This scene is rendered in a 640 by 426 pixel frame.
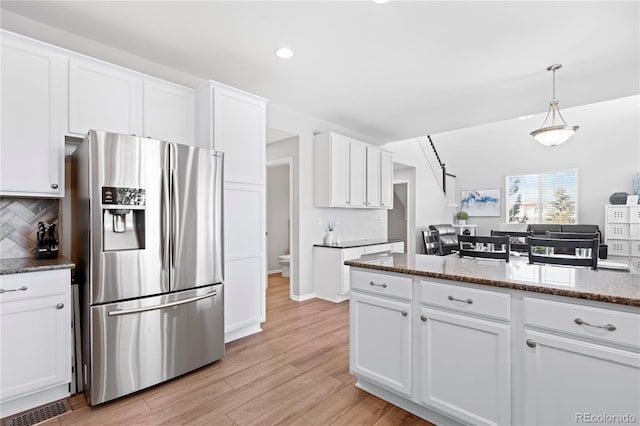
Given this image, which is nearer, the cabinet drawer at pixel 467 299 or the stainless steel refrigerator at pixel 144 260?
the cabinet drawer at pixel 467 299

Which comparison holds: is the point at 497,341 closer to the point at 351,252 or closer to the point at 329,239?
the point at 351,252

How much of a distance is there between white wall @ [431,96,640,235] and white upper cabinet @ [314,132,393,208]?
419cm

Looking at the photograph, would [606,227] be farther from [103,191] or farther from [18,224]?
[18,224]

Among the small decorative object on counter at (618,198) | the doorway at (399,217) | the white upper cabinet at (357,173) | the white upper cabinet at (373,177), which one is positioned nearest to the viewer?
the white upper cabinet at (357,173)

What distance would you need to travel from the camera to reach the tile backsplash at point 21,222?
2.26 metres

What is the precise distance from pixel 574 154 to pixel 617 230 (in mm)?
1936

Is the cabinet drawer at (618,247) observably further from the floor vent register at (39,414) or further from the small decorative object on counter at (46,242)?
the small decorative object on counter at (46,242)

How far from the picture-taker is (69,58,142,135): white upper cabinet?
7.64ft

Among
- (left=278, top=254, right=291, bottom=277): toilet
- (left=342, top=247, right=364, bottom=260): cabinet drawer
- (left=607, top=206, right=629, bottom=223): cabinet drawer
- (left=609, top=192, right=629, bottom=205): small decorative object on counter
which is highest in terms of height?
(left=609, top=192, right=629, bottom=205): small decorative object on counter

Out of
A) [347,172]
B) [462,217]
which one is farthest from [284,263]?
[462,217]

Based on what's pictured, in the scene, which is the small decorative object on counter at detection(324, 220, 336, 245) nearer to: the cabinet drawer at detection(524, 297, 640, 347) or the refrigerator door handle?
the refrigerator door handle

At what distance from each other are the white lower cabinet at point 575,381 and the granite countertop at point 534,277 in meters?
0.22

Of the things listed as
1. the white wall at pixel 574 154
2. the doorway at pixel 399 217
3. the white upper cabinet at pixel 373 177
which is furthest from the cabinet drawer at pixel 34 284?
the white wall at pixel 574 154

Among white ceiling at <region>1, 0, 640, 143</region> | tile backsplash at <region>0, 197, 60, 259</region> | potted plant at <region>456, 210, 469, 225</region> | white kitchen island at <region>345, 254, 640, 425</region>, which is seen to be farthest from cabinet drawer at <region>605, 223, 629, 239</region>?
tile backsplash at <region>0, 197, 60, 259</region>
